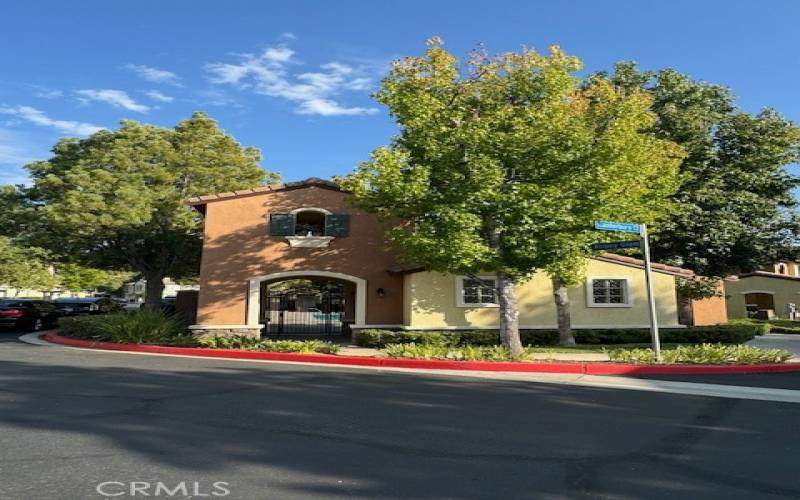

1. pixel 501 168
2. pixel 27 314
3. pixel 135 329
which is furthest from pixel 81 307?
pixel 501 168

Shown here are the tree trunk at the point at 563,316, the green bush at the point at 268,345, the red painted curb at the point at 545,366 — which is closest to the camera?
the red painted curb at the point at 545,366

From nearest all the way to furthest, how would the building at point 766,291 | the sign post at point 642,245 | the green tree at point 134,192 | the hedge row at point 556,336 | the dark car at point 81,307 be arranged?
the sign post at point 642,245 < the hedge row at point 556,336 < the green tree at point 134,192 < the dark car at point 81,307 < the building at point 766,291

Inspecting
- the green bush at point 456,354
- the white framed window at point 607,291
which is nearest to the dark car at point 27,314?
the green bush at point 456,354

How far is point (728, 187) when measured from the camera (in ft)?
78.7

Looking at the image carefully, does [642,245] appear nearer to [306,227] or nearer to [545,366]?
[545,366]

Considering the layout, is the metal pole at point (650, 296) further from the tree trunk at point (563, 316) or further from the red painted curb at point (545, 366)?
the tree trunk at point (563, 316)

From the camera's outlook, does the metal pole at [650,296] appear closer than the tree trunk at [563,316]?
Yes

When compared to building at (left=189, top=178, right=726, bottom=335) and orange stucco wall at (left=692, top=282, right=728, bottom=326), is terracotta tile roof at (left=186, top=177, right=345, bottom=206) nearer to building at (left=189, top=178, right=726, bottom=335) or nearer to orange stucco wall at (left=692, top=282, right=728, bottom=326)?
building at (left=189, top=178, right=726, bottom=335)

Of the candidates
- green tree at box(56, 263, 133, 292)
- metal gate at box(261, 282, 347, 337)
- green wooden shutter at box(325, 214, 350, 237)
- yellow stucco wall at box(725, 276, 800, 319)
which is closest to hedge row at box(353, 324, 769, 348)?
green wooden shutter at box(325, 214, 350, 237)

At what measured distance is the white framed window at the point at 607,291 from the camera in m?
18.5

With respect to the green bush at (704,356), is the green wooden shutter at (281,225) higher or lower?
higher

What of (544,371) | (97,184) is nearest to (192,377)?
(544,371)

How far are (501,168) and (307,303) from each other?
613 inches

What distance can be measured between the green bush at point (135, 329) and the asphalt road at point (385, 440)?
6.35 m
